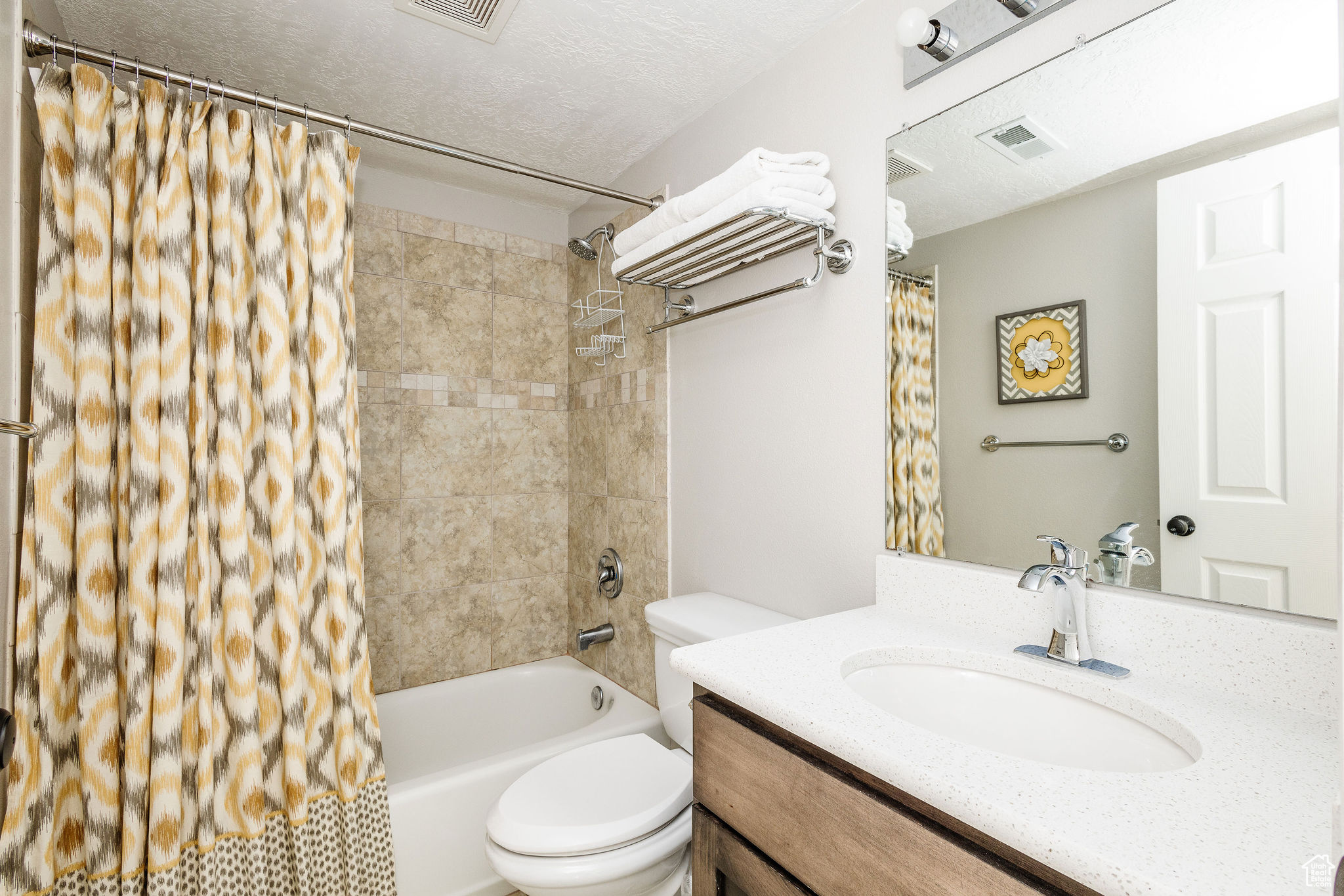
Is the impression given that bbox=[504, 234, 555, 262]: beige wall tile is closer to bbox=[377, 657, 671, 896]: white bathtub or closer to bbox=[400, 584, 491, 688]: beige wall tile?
bbox=[400, 584, 491, 688]: beige wall tile

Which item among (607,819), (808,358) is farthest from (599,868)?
(808,358)

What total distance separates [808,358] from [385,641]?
1.76 meters

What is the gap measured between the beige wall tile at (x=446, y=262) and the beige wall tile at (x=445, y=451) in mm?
483

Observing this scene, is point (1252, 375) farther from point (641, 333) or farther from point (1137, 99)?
point (641, 333)

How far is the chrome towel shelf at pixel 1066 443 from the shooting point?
95cm

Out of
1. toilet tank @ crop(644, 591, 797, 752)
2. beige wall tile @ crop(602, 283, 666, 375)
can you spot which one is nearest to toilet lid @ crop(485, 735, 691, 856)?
toilet tank @ crop(644, 591, 797, 752)

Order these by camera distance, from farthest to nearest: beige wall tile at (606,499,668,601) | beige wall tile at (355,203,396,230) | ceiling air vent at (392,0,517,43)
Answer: beige wall tile at (355,203,396,230) < beige wall tile at (606,499,668,601) < ceiling air vent at (392,0,517,43)

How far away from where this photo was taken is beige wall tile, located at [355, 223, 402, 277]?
2.14 m

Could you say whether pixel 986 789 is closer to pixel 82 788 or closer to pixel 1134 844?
pixel 1134 844

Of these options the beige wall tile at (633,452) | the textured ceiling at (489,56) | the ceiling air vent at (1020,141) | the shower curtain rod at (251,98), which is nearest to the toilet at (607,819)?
the beige wall tile at (633,452)

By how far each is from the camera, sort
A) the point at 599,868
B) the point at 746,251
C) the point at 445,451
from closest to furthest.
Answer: the point at 599,868 → the point at 746,251 → the point at 445,451

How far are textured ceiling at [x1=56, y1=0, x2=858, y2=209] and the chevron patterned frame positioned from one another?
832 millimetres

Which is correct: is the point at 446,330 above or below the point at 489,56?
below

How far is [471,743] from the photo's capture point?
224 cm
